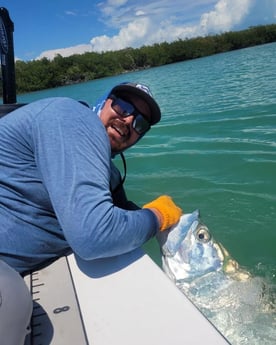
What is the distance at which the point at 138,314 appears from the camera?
1589mm

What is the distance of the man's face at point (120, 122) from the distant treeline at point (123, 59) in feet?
240

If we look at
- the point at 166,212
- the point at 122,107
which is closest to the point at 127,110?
the point at 122,107

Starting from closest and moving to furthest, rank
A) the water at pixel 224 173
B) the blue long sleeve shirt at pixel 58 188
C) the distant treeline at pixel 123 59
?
1. the blue long sleeve shirt at pixel 58 188
2. the water at pixel 224 173
3. the distant treeline at pixel 123 59

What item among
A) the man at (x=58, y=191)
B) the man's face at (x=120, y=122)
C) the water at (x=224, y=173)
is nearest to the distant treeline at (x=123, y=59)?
the water at (x=224, y=173)

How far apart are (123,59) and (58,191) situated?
286 ft

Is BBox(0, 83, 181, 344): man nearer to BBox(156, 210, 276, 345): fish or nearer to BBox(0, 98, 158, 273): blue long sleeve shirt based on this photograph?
BBox(0, 98, 158, 273): blue long sleeve shirt

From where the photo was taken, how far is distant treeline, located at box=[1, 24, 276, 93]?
7470 centimetres

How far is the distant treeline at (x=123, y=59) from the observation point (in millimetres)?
74700

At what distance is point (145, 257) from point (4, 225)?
730 mm

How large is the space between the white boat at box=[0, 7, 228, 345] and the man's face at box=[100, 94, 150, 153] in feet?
2.21

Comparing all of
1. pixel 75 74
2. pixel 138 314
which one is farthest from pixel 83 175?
pixel 75 74

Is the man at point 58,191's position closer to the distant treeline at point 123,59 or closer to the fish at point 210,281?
the fish at point 210,281

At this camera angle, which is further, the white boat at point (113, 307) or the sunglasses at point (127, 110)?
the sunglasses at point (127, 110)

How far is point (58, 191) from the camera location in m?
1.65
